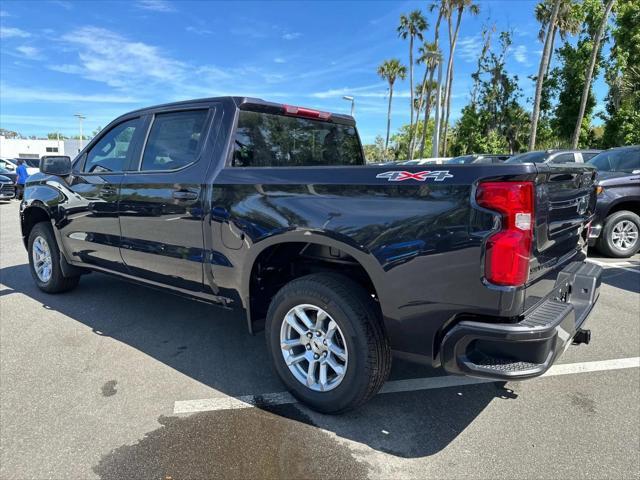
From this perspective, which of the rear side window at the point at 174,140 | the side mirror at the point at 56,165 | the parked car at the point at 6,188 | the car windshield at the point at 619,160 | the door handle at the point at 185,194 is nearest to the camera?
the door handle at the point at 185,194

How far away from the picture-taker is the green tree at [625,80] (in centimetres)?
2092

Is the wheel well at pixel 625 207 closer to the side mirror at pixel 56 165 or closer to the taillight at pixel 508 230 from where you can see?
the taillight at pixel 508 230

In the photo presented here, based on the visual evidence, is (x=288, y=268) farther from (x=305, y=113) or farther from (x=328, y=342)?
(x=305, y=113)

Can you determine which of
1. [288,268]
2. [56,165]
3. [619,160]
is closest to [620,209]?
[619,160]

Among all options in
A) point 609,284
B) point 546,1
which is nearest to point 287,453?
point 609,284

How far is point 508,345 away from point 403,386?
1196 mm

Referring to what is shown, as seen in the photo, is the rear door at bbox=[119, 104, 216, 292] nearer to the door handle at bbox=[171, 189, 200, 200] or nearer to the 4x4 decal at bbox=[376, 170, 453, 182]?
the door handle at bbox=[171, 189, 200, 200]

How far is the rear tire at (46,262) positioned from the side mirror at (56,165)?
32.2 inches

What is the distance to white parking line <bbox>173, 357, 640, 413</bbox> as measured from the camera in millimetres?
2900

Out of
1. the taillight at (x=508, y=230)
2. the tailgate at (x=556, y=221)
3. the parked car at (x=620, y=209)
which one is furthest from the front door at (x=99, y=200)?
the parked car at (x=620, y=209)

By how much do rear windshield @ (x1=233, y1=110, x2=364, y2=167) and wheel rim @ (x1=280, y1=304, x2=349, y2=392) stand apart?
1.21 m

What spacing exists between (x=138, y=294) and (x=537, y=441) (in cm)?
432

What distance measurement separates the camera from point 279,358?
9.59 ft

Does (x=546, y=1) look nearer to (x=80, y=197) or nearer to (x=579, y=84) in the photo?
(x=579, y=84)
